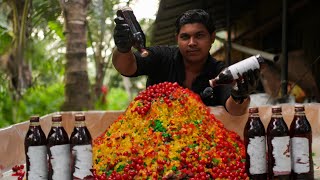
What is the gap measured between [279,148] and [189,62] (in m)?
1.53

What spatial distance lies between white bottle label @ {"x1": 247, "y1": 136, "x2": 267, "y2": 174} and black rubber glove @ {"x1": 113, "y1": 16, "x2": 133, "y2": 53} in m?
1.13

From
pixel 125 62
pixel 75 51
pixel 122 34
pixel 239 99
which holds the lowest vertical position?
pixel 239 99

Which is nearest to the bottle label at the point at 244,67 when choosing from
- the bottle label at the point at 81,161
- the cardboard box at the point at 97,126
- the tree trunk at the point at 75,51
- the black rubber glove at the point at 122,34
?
the black rubber glove at the point at 122,34

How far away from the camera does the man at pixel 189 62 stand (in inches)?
145

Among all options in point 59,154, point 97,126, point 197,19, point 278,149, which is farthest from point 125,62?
point 278,149

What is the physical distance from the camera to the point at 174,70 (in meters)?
3.96

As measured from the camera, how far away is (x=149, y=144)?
112 inches

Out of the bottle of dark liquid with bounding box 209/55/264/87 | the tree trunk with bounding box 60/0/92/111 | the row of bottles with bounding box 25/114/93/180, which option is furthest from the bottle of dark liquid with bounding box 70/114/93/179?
the tree trunk with bounding box 60/0/92/111

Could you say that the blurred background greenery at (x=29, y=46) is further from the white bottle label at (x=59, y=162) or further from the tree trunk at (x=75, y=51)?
the white bottle label at (x=59, y=162)

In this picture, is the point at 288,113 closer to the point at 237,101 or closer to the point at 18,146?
the point at 237,101

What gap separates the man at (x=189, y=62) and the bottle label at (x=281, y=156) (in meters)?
0.85

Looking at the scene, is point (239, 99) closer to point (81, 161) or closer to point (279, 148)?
point (279, 148)

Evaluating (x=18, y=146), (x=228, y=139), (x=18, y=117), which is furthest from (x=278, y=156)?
(x=18, y=117)

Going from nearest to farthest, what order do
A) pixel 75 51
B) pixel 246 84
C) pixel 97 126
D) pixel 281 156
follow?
1. pixel 281 156
2. pixel 246 84
3. pixel 97 126
4. pixel 75 51
